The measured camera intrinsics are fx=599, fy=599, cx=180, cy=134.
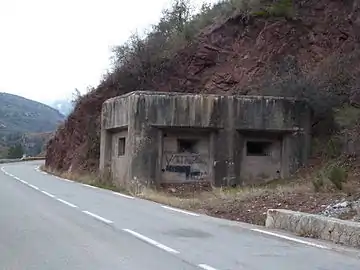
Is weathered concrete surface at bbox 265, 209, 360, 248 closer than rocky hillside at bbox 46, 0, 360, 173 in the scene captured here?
Yes

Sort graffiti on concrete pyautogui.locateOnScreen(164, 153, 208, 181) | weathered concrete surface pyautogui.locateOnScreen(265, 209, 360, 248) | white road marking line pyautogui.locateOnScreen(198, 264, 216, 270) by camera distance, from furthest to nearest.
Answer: graffiti on concrete pyautogui.locateOnScreen(164, 153, 208, 181) → weathered concrete surface pyautogui.locateOnScreen(265, 209, 360, 248) → white road marking line pyautogui.locateOnScreen(198, 264, 216, 270)

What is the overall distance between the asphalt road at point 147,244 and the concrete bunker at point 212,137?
10.0 m

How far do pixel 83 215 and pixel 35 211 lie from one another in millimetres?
1572

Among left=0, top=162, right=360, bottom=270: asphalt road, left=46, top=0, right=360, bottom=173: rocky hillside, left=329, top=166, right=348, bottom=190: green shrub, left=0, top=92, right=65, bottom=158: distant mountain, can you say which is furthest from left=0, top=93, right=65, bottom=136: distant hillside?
left=0, top=162, right=360, bottom=270: asphalt road

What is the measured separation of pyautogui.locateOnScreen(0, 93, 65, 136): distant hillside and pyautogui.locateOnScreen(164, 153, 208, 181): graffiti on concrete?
104967 mm

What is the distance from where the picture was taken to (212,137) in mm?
26328

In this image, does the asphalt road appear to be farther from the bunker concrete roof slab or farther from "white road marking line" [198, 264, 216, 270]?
the bunker concrete roof slab

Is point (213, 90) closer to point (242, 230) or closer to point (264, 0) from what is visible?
point (264, 0)

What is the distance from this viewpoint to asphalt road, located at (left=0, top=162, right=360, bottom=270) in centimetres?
841

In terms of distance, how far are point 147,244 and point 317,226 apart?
3.54m

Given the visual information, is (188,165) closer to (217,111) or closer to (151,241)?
(217,111)

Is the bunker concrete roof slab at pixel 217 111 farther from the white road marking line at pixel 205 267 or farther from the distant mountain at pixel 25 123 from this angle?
the distant mountain at pixel 25 123

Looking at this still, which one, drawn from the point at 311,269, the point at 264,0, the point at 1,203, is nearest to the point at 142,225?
the point at 311,269

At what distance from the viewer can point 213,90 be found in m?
33.4
